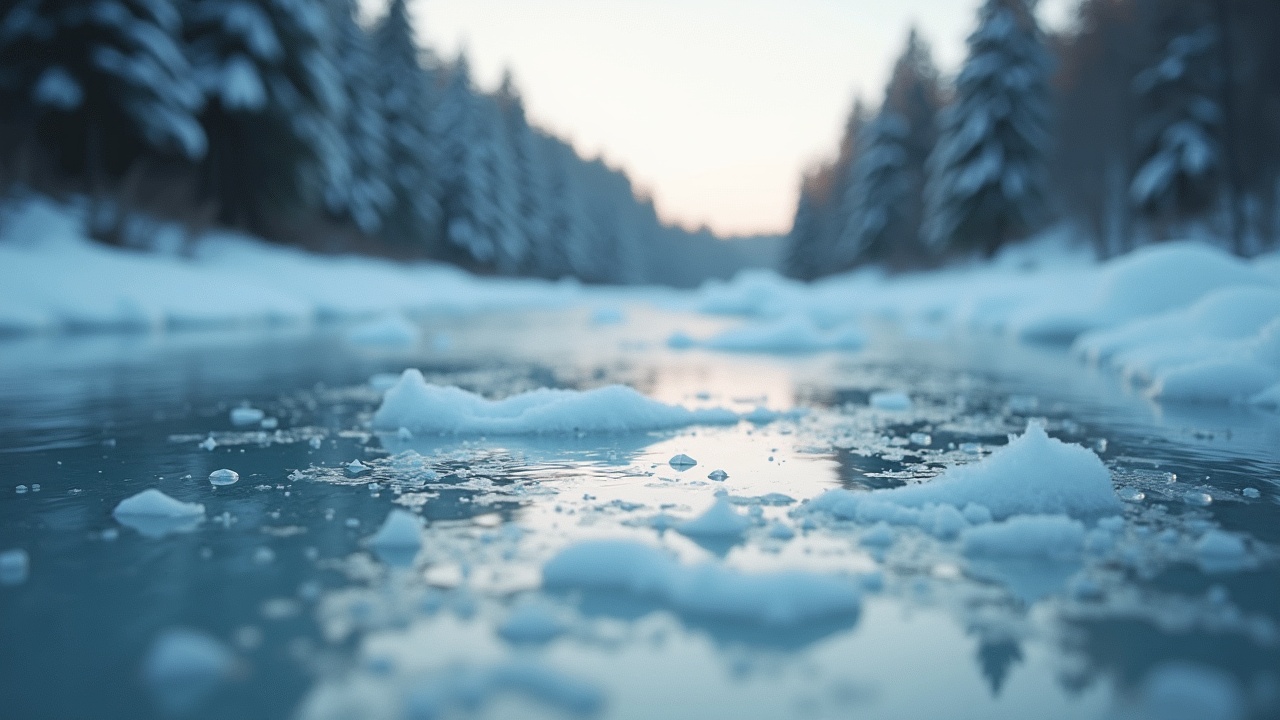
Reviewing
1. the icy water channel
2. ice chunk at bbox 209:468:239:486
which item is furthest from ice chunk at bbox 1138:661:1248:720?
ice chunk at bbox 209:468:239:486

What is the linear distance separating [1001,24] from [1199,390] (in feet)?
77.4

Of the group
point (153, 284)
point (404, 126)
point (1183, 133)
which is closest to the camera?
point (153, 284)

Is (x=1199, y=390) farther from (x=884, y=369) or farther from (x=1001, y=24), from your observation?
(x=1001, y=24)

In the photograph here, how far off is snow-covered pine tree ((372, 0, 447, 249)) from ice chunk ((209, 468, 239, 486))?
102 ft

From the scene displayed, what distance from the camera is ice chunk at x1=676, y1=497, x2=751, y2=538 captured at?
3027mm

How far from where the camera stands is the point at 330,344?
11.8 metres

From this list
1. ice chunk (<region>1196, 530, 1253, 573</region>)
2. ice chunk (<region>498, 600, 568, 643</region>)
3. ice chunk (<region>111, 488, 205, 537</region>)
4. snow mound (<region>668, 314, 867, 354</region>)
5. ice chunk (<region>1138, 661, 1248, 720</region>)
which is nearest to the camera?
ice chunk (<region>1138, 661, 1248, 720</region>)

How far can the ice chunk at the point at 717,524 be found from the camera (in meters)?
3.03

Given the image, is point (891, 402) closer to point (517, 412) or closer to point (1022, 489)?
point (517, 412)

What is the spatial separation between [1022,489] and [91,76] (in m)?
17.9

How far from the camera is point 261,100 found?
1931cm

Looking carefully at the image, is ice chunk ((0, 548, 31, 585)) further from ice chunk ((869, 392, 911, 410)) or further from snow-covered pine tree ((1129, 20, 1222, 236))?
snow-covered pine tree ((1129, 20, 1222, 236))

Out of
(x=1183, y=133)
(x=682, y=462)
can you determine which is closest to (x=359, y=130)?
(x=1183, y=133)

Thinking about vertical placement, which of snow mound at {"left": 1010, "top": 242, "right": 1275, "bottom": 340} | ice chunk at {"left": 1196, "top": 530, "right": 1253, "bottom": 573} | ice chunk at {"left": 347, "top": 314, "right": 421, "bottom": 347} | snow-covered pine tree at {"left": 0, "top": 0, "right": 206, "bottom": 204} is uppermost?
snow-covered pine tree at {"left": 0, "top": 0, "right": 206, "bottom": 204}
